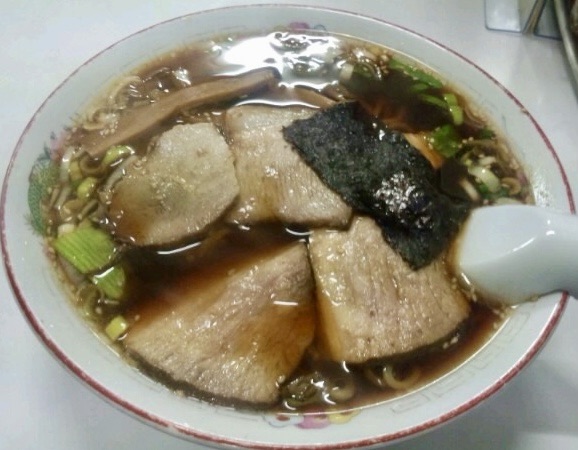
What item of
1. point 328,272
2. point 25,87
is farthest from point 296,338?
point 25,87

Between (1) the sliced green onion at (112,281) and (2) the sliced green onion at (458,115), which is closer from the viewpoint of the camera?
(1) the sliced green onion at (112,281)

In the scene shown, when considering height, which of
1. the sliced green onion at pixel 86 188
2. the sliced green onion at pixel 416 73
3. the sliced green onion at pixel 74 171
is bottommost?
the sliced green onion at pixel 86 188

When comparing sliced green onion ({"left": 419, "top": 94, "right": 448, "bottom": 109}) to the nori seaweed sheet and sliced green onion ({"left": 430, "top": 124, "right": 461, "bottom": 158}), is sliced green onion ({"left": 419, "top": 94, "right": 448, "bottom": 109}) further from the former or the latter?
the nori seaweed sheet

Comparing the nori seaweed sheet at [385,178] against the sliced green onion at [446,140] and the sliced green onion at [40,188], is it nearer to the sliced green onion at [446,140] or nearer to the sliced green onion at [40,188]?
the sliced green onion at [446,140]


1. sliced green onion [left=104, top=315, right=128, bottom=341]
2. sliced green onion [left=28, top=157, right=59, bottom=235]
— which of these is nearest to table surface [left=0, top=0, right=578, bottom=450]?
sliced green onion [left=104, top=315, right=128, bottom=341]

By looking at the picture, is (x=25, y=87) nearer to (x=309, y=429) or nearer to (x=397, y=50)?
(x=397, y=50)

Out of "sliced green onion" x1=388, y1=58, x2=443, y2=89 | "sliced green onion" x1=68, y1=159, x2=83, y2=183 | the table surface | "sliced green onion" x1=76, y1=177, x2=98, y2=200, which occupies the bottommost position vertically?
the table surface

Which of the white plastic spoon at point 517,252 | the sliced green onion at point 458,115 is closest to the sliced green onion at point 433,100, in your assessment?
the sliced green onion at point 458,115
